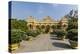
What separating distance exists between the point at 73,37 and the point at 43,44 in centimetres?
45

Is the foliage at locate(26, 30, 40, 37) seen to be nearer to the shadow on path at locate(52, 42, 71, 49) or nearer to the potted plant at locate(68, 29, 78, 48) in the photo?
the shadow on path at locate(52, 42, 71, 49)

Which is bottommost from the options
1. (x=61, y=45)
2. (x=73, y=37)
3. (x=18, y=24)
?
(x=61, y=45)

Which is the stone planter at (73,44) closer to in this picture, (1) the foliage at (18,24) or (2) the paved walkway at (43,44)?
(2) the paved walkway at (43,44)

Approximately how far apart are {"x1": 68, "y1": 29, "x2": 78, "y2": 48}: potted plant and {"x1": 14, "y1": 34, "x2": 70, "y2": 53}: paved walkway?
0.07m

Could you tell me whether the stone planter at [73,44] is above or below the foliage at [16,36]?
below

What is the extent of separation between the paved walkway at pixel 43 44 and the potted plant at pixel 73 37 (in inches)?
2.9

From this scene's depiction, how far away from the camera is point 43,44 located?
2275 millimetres

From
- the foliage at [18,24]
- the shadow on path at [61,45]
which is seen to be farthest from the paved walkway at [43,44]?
the foliage at [18,24]

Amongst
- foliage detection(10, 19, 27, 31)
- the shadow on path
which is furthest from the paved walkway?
foliage detection(10, 19, 27, 31)

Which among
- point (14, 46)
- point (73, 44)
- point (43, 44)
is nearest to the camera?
point (14, 46)

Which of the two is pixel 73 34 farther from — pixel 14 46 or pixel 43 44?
pixel 14 46

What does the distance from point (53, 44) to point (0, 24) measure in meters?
0.75

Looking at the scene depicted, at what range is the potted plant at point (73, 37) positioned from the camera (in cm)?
240

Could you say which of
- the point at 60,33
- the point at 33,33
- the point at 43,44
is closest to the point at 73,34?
the point at 60,33
